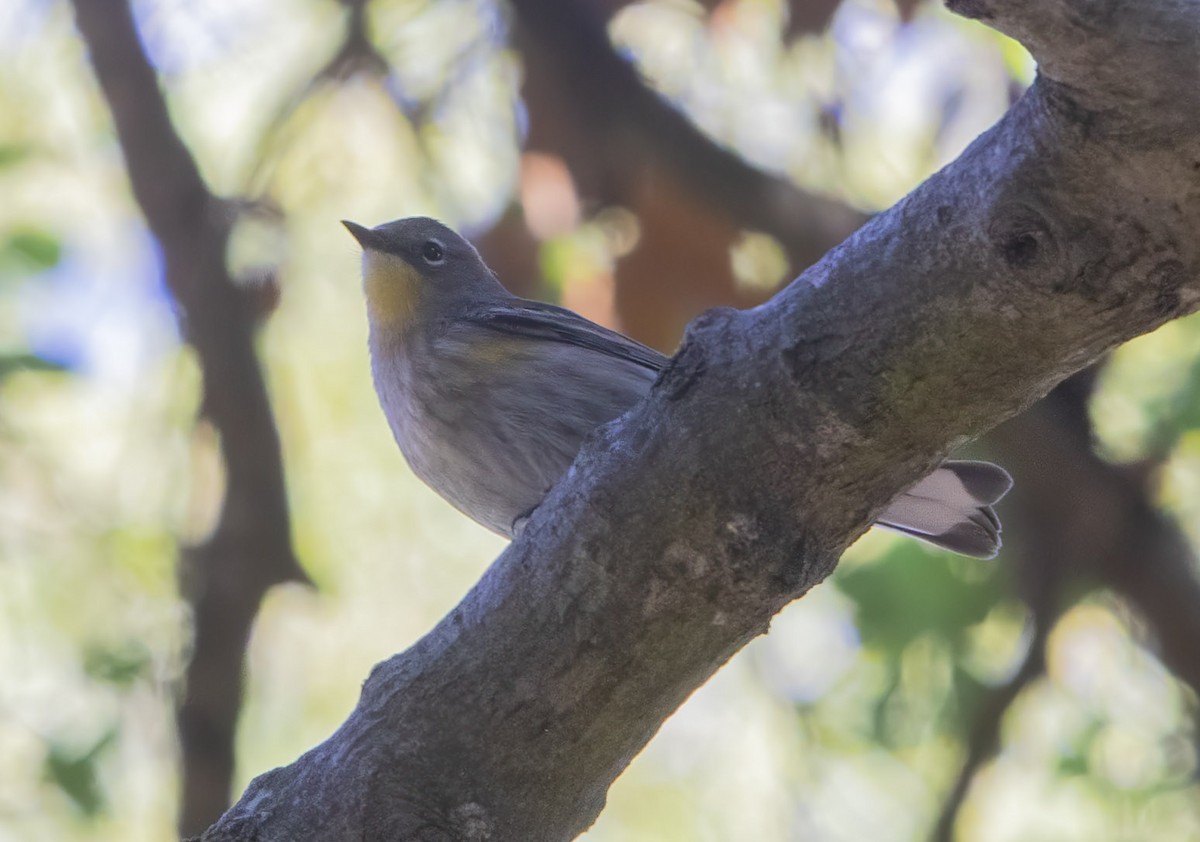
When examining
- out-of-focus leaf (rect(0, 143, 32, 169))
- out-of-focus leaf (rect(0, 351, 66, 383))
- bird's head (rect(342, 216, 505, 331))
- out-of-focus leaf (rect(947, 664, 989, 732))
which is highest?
out-of-focus leaf (rect(0, 143, 32, 169))

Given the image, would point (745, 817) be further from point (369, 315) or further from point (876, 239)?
point (876, 239)

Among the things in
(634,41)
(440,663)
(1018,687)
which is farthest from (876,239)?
(634,41)

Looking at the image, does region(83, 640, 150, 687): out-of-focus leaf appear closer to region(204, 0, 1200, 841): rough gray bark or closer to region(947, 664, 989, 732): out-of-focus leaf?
region(204, 0, 1200, 841): rough gray bark

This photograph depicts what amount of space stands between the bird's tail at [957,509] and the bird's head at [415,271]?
82.3 inches

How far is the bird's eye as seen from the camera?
5898 mm

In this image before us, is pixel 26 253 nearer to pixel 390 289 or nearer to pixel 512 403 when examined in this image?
pixel 390 289

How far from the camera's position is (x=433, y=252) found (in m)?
5.95

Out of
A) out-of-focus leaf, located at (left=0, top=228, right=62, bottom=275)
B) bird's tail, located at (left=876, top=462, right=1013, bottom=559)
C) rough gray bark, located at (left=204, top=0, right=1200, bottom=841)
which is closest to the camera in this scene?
rough gray bark, located at (left=204, top=0, right=1200, bottom=841)

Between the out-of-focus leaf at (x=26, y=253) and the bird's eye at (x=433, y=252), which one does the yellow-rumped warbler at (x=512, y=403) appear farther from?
the out-of-focus leaf at (x=26, y=253)

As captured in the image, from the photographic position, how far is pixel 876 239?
2.38 meters

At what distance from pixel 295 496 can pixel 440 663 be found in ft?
12.8

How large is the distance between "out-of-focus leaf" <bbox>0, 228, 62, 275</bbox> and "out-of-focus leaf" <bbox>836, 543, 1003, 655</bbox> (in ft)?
12.0

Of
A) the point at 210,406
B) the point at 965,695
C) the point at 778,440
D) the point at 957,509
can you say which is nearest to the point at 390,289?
the point at 210,406

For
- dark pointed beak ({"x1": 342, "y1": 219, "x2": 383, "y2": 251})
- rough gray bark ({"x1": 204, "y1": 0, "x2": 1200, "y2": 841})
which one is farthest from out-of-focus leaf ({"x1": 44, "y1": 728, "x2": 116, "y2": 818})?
rough gray bark ({"x1": 204, "y1": 0, "x2": 1200, "y2": 841})
